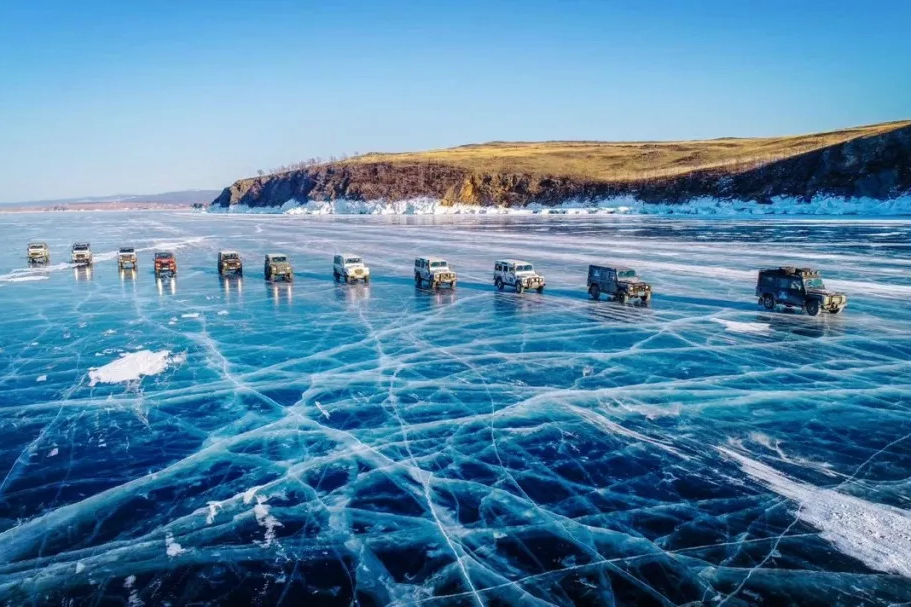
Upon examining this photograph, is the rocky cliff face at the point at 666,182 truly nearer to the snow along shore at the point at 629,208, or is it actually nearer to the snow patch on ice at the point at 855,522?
the snow along shore at the point at 629,208

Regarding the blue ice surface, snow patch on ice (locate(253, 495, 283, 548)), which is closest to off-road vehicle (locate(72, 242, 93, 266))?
the blue ice surface

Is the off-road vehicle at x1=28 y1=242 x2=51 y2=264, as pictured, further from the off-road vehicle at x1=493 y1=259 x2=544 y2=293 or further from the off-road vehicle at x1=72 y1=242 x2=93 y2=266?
the off-road vehicle at x1=493 y1=259 x2=544 y2=293

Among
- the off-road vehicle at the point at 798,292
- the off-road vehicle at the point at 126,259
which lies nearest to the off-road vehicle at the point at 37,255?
the off-road vehicle at the point at 126,259

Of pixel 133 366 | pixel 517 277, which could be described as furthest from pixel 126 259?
pixel 517 277

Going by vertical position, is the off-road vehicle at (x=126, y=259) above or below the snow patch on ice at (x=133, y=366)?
above

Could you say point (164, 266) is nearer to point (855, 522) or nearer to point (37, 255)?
point (37, 255)

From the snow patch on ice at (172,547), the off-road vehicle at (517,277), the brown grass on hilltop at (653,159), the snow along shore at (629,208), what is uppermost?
the brown grass on hilltop at (653,159)

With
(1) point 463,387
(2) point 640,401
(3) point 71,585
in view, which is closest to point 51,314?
(1) point 463,387
